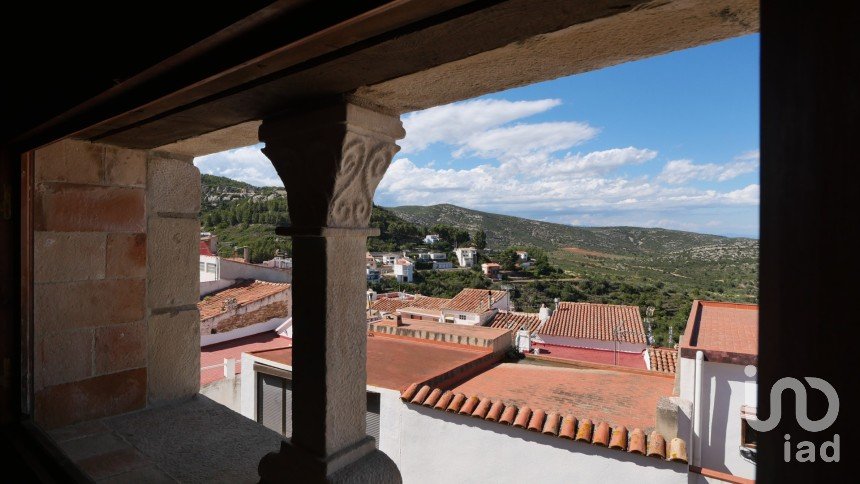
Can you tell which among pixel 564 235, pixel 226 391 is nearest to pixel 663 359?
pixel 226 391

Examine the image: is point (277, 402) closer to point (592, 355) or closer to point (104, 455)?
point (104, 455)

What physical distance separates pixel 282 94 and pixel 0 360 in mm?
1458

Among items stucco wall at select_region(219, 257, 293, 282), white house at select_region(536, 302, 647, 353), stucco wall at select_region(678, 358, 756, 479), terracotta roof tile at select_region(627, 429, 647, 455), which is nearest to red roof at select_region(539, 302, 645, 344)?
white house at select_region(536, 302, 647, 353)

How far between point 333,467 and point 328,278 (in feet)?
1.39

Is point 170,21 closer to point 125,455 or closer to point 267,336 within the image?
point 125,455

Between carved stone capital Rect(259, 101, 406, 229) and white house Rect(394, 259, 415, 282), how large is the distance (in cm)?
2567

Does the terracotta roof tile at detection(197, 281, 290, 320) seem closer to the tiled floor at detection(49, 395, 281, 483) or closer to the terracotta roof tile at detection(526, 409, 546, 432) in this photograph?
the terracotta roof tile at detection(526, 409, 546, 432)

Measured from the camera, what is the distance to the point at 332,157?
1.04 metres

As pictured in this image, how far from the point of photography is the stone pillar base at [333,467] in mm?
1057

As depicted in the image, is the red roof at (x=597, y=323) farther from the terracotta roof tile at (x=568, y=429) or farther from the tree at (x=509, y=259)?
the tree at (x=509, y=259)

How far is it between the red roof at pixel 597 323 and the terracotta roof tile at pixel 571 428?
738cm

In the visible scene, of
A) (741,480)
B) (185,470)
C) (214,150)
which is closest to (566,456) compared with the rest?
(741,480)

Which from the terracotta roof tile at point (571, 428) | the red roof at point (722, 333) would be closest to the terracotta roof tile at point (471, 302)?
the red roof at point (722, 333)

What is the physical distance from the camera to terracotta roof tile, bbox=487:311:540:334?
13117 mm
